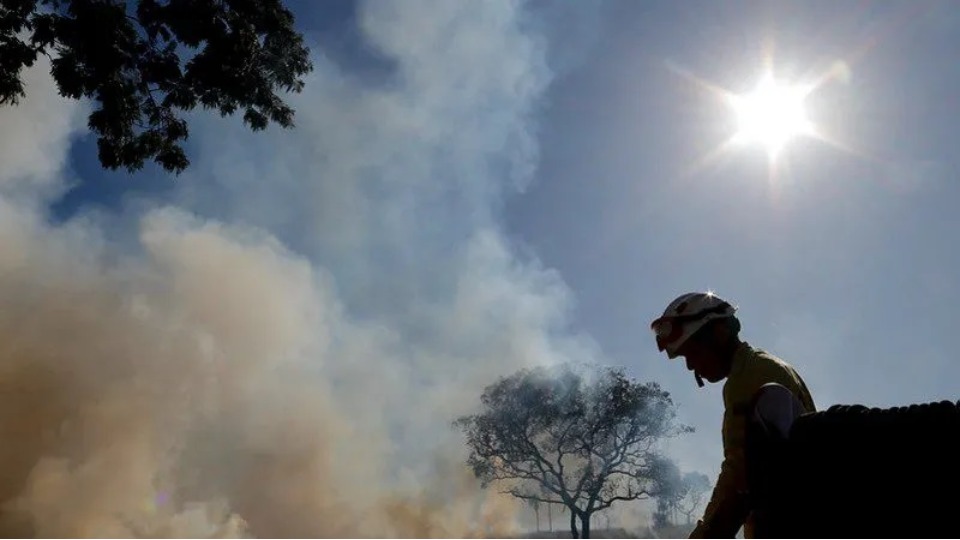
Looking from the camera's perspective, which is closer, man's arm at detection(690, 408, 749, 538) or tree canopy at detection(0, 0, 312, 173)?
man's arm at detection(690, 408, 749, 538)

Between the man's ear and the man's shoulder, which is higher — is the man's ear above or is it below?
above

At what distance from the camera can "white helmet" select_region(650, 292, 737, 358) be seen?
8.66 feet

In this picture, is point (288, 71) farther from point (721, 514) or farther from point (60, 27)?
point (721, 514)

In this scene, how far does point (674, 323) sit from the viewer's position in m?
2.69

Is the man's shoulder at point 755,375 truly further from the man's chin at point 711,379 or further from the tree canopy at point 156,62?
the tree canopy at point 156,62

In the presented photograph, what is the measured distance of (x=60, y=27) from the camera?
10.1 metres

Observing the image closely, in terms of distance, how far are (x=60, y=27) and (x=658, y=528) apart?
77.1 metres

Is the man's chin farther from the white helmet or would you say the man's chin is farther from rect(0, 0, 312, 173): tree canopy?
rect(0, 0, 312, 173): tree canopy

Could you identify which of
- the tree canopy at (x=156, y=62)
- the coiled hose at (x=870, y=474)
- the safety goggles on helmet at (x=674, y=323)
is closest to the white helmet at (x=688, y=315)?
the safety goggles on helmet at (x=674, y=323)

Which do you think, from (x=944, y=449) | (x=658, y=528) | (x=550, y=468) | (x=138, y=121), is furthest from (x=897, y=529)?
(x=658, y=528)

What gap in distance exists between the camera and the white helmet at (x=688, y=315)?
8.66ft

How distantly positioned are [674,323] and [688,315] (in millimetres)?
75


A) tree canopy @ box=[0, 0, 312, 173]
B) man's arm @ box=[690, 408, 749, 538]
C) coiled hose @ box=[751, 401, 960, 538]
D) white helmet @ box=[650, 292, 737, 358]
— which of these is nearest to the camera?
coiled hose @ box=[751, 401, 960, 538]

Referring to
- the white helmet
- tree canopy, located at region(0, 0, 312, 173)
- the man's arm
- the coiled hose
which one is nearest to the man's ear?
the white helmet
